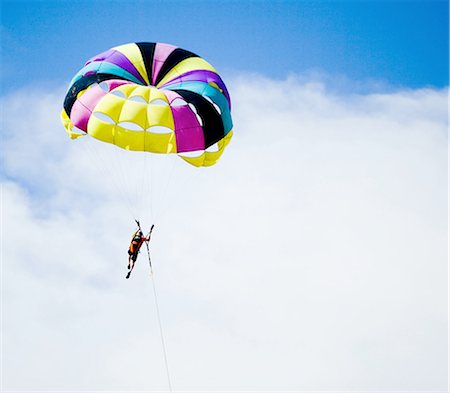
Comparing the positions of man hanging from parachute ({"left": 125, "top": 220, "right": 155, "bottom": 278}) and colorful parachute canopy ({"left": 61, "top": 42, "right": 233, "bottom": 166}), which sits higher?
colorful parachute canopy ({"left": 61, "top": 42, "right": 233, "bottom": 166})

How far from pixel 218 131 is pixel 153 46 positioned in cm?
296

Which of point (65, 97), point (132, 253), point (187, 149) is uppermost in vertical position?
point (65, 97)

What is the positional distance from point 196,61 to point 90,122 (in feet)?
10.7

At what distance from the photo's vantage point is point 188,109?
14641 millimetres

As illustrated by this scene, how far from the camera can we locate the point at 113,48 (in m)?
15.9

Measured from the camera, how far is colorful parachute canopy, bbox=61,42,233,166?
14336 mm

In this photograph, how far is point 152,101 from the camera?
14.3m

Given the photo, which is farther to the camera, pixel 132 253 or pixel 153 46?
pixel 153 46

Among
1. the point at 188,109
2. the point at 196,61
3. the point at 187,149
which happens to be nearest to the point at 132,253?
the point at 187,149

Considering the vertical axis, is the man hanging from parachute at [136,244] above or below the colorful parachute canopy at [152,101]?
below

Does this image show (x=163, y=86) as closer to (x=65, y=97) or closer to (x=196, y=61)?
(x=196, y=61)

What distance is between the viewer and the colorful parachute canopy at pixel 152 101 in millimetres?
14336

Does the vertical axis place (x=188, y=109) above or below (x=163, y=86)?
below

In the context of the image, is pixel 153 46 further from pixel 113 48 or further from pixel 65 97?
pixel 65 97
